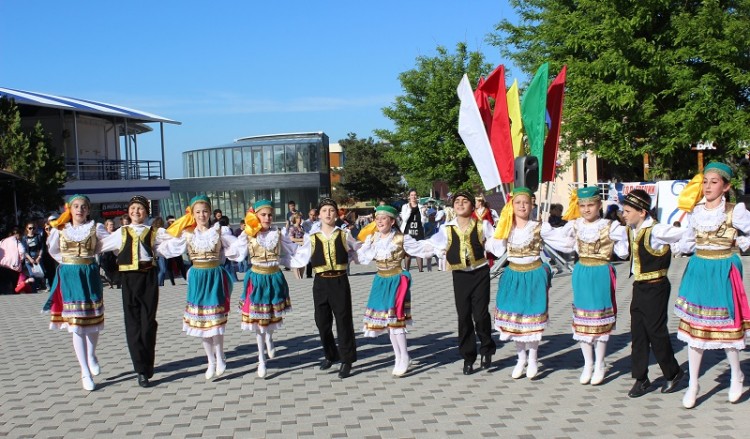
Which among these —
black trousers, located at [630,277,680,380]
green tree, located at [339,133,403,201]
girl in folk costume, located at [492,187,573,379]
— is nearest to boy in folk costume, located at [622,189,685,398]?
black trousers, located at [630,277,680,380]

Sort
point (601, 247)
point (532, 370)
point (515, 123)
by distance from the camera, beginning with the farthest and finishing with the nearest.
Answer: point (515, 123), point (532, 370), point (601, 247)

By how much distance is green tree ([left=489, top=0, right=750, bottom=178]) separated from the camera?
17.3 metres

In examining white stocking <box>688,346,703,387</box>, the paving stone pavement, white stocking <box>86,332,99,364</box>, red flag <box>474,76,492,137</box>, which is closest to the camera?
the paving stone pavement

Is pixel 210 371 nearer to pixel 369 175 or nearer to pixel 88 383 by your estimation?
pixel 88 383

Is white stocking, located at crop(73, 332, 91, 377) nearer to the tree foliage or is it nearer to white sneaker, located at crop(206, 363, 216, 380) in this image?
white sneaker, located at crop(206, 363, 216, 380)

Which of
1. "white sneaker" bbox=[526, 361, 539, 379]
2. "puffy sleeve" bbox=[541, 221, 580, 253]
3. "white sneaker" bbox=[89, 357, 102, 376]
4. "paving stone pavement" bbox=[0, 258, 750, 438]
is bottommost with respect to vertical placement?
"paving stone pavement" bbox=[0, 258, 750, 438]

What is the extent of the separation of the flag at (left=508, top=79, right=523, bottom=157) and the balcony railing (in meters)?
19.0

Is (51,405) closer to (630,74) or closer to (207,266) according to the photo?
(207,266)

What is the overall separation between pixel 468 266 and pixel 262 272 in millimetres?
1969

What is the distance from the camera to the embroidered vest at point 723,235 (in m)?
5.43

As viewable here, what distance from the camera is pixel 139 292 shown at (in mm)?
6734

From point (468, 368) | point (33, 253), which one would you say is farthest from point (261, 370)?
point (33, 253)

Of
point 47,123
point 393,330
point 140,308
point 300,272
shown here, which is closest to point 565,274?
point 300,272

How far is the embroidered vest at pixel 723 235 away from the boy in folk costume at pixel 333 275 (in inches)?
119
